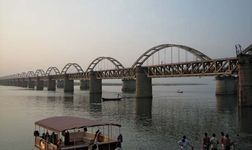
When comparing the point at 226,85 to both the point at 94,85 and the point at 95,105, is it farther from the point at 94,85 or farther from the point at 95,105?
the point at 95,105

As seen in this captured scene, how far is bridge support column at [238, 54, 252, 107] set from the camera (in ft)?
247

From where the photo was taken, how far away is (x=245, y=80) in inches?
3019

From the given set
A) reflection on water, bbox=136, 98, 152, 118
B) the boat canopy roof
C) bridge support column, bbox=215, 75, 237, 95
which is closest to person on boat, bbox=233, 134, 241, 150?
the boat canopy roof

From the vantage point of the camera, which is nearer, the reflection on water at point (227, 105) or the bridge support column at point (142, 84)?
the reflection on water at point (227, 105)

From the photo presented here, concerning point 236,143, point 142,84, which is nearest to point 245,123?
point 236,143

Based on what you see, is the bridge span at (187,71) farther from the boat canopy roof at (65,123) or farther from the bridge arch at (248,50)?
the boat canopy roof at (65,123)

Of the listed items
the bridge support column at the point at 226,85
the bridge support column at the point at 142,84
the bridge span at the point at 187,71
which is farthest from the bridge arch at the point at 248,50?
the bridge support column at the point at 226,85

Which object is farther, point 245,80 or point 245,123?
point 245,80

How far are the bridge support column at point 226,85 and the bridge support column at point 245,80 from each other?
69.3 metres

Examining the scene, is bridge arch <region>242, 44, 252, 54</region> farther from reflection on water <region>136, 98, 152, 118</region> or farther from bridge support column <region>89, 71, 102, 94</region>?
bridge support column <region>89, 71, 102, 94</region>

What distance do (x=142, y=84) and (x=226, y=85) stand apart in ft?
156

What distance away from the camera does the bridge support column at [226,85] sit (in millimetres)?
147200

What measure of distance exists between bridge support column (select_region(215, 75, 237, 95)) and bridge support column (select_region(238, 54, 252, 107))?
69.3m

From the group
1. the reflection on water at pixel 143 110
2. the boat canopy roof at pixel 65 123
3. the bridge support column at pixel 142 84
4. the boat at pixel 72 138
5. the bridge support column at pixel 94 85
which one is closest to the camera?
the boat at pixel 72 138
